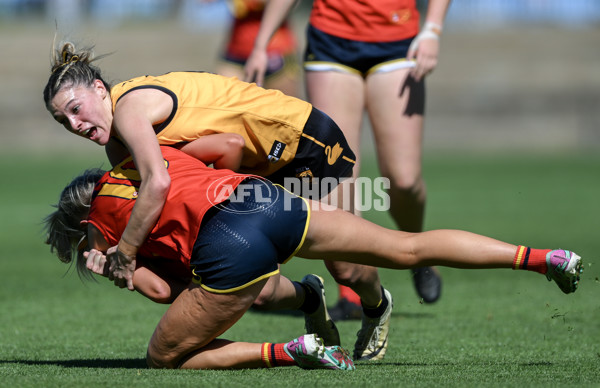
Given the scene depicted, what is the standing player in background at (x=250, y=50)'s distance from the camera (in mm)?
7871

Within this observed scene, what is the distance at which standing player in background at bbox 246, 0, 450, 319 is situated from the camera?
16.4ft

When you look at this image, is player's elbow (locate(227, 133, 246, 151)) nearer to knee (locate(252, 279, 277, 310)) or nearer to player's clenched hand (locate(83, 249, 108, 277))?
knee (locate(252, 279, 277, 310))

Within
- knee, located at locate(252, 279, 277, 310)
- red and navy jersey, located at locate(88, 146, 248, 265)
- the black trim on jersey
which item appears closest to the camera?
red and navy jersey, located at locate(88, 146, 248, 265)

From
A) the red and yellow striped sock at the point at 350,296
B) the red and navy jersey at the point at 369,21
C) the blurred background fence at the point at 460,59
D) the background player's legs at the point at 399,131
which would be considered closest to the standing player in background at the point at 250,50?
the red and navy jersey at the point at 369,21

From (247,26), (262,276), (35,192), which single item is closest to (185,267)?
(262,276)

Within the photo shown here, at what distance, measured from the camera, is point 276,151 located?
398 cm

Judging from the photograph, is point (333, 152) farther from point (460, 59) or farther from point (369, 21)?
point (460, 59)

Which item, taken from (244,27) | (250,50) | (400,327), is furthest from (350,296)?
(244,27)

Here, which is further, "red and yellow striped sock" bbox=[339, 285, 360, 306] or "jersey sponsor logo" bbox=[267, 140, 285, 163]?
"red and yellow striped sock" bbox=[339, 285, 360, 306]

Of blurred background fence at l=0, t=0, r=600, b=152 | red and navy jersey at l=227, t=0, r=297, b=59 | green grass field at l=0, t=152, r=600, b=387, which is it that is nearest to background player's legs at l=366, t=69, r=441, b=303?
green grass field at l=0, t=152, r=600, b=387

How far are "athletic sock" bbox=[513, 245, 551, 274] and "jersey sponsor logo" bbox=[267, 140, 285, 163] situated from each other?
3.75 ft

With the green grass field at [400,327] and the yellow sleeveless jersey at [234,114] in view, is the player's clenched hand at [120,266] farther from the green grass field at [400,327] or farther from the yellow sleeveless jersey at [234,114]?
the yellow sleeveless jersey at [234,114]

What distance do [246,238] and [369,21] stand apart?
2.09 meters

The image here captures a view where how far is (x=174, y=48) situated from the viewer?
79.0 feet
